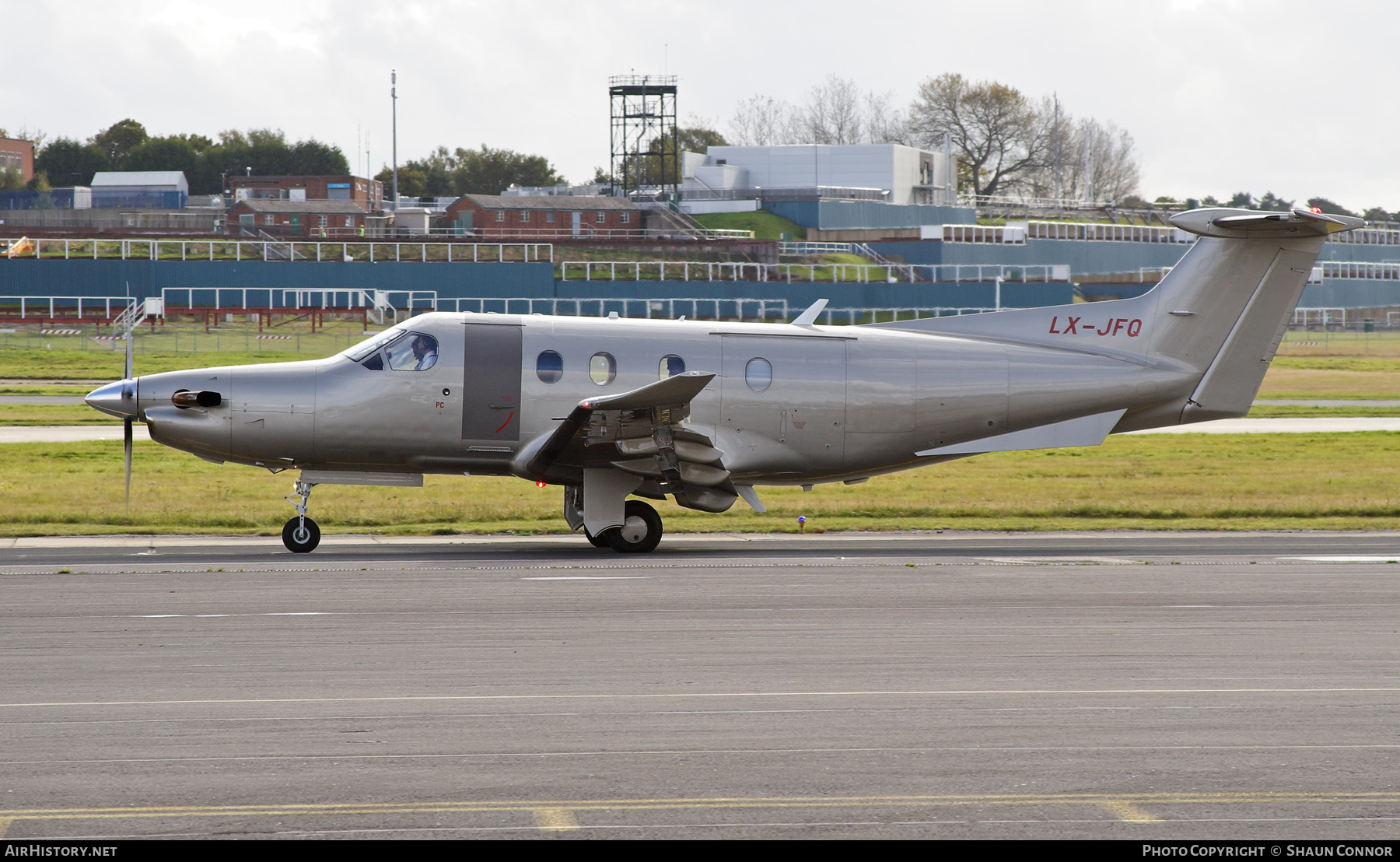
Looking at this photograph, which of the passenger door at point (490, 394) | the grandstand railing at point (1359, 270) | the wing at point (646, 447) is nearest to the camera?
the wing at point (646, 447)

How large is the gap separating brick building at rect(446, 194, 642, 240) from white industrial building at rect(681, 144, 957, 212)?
7991 mm

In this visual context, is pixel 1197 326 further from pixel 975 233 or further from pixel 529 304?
pixel 975 233

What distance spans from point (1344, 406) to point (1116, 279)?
47434mm

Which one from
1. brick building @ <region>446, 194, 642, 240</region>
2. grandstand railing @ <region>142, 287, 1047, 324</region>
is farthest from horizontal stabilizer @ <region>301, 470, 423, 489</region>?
brick building @ <region>446, 194, 642, 240</region>

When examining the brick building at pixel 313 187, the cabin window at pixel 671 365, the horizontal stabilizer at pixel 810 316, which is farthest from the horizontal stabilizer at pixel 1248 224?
the brick building at pixel 313 187

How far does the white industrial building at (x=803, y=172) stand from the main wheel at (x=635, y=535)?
86.3 m

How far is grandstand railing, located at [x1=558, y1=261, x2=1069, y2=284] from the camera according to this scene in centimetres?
7850

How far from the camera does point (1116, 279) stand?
3656 inches

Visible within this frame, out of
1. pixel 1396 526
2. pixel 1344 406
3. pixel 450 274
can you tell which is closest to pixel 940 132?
pixel 450 274

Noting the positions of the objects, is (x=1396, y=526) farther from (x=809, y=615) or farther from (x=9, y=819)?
(x=9, y=819)

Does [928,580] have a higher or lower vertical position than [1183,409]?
lower

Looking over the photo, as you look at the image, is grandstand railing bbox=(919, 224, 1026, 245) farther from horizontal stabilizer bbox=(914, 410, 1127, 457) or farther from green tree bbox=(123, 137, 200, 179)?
green tree bbox=(123, 137, 200, 179)

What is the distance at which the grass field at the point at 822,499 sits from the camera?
71.4 ft

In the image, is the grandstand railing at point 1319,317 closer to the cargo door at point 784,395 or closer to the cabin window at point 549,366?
the cargo door at point 784,395
